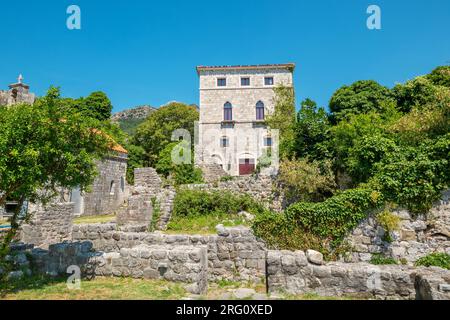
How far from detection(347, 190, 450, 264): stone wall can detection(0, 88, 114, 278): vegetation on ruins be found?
29.7 feet

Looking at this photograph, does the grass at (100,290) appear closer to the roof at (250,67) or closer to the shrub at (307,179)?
the shrub at (307,179)

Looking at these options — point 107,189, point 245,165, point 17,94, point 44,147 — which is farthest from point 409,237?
point 17,94

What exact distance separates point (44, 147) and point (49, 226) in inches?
321

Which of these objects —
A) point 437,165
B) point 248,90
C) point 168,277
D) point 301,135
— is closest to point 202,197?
point 301,135

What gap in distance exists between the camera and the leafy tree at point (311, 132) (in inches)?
617

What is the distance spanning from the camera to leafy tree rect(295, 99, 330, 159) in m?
15.7

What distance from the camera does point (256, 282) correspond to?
9.10 metres

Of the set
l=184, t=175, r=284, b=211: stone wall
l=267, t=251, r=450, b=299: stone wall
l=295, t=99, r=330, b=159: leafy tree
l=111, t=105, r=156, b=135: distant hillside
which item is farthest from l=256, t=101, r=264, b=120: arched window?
l=111, t=105, r=156, b=135: distant hillside

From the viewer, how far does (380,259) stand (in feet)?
32.2

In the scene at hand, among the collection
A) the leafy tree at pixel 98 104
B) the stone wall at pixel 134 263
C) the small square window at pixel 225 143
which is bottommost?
the stone wall at pixel 134 263

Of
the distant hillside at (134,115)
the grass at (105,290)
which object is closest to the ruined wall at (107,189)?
the grass at (105,290)

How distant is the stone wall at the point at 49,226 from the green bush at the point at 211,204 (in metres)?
5.23

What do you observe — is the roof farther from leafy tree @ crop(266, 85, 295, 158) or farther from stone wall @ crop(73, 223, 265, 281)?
stone wall @ crop(73, 223, 265, 281)

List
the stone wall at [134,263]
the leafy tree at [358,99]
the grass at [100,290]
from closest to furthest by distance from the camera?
the grass at [100,290] → the stone wall at [134,263] → the leafy tree at [358,99]
